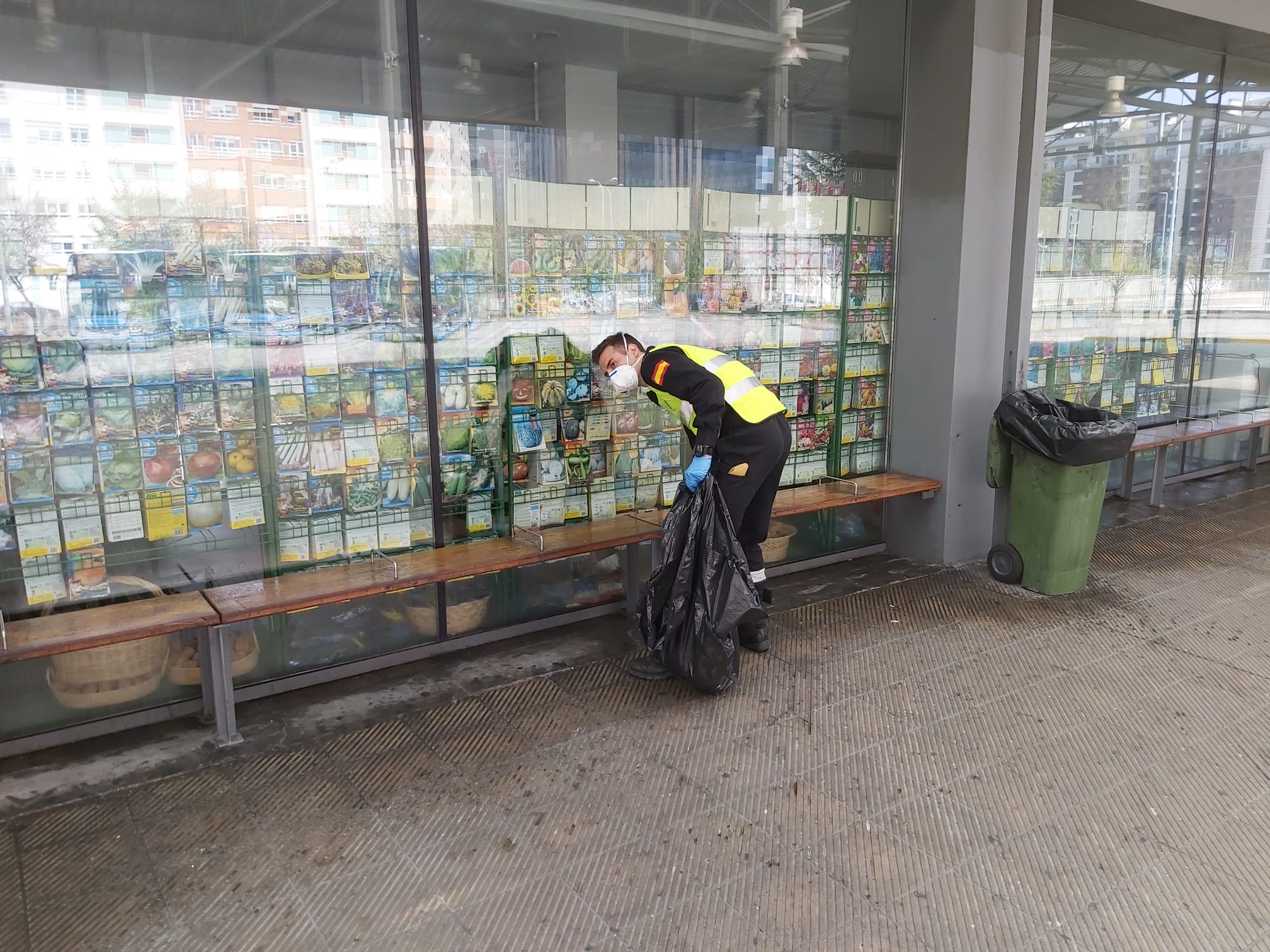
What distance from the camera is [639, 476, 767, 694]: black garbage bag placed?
402 cm

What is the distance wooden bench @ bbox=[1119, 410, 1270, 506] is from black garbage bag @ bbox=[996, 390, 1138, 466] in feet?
5.45

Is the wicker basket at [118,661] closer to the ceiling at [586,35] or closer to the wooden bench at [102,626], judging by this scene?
the wooden bench at [102,626]

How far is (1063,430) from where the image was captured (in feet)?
16.5

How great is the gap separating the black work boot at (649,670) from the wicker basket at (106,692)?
1.98 meters

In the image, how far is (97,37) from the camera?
362 cm

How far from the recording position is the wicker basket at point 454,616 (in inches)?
182

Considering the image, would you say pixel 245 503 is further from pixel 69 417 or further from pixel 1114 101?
pixel 1114 101

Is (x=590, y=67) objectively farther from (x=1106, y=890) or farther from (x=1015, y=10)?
(x=1106, y=890)

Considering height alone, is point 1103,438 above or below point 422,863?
above

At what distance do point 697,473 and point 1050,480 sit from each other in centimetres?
223

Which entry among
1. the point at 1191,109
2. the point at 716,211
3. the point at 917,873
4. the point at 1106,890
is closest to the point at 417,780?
the point at 917,873

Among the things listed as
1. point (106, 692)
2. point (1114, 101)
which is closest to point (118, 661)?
point (106, 692)

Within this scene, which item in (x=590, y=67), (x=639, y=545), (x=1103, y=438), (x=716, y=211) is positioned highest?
(x=590, y=67)

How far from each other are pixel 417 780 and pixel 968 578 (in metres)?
3.55
